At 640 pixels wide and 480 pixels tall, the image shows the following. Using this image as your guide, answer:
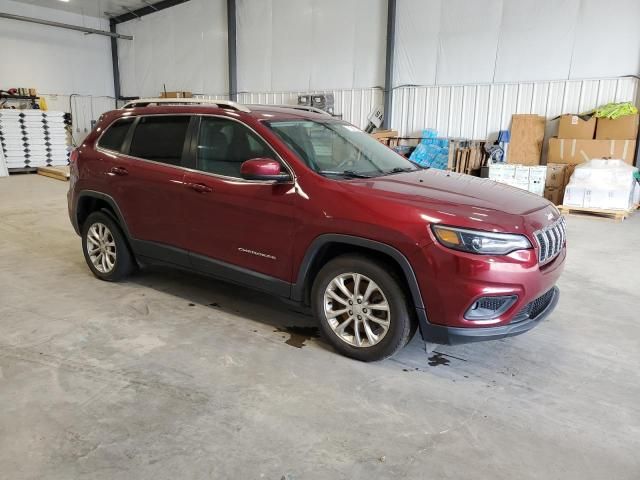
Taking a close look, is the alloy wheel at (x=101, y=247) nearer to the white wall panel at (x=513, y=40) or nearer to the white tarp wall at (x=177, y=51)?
the white wall panel at (x=513, y=40)

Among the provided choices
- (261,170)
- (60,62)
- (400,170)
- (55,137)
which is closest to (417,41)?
(400,170)

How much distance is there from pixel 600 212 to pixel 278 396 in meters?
7.45

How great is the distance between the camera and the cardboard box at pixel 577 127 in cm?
892

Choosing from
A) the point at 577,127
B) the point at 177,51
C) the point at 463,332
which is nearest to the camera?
the point at 463,332

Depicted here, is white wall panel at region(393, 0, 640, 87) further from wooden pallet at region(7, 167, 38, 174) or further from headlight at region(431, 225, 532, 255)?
wooden pallet at region(7, 167, 38, 174)

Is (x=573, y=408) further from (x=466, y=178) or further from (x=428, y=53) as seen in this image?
(x=428, y=53)

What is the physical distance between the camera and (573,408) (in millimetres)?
2566

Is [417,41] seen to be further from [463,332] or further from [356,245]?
[463,332]

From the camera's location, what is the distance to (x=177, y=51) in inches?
674

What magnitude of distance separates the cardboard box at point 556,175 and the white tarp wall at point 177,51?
35.5ft

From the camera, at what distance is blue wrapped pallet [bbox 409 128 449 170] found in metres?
10.4

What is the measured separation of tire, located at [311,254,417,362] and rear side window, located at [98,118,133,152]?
233 centimetres

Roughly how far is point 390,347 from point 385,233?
71 cm

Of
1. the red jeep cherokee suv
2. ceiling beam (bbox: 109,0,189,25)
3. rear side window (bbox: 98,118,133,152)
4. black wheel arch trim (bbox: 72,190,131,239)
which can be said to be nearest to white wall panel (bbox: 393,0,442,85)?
the red jeep cherokee suv
